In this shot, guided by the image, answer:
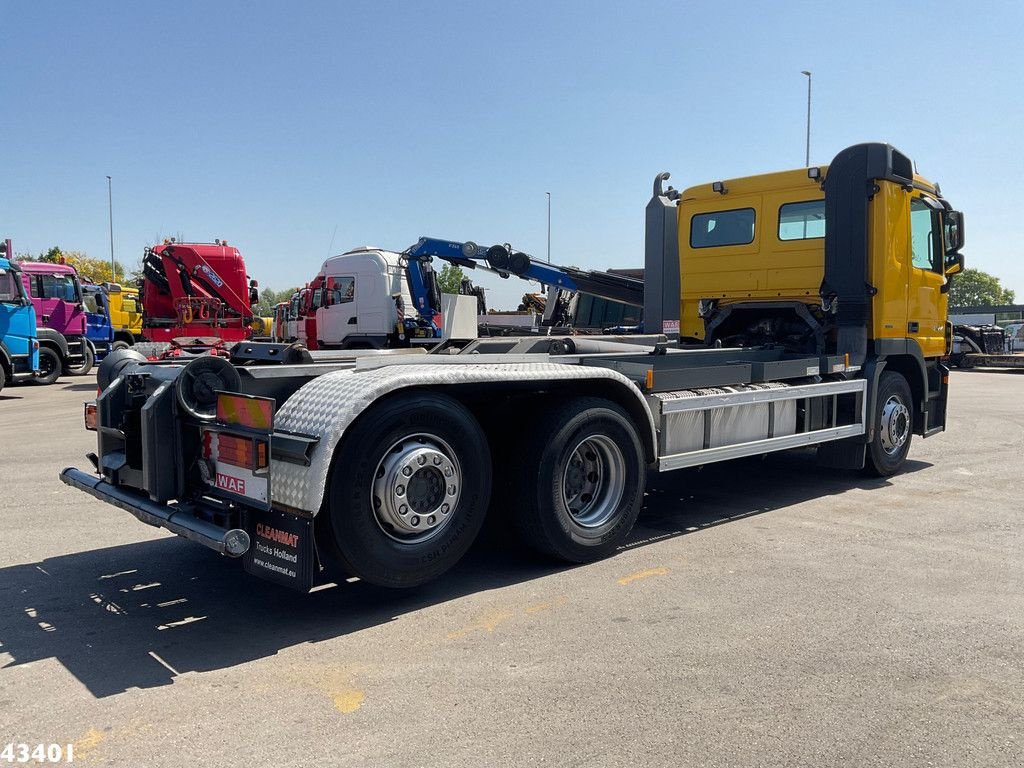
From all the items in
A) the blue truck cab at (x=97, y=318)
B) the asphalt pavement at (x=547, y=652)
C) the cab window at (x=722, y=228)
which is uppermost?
the cab window at (x=722, y=228)

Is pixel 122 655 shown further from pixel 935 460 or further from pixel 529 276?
pixel 529 276

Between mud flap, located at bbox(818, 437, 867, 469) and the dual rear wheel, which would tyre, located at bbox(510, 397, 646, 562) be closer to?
the dual rear wheel

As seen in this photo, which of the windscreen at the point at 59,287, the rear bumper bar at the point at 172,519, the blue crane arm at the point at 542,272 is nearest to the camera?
the rear bumper bar at the point at 172,519

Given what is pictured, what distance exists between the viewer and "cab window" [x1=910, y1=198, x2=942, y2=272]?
834cm

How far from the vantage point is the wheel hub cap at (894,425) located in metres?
8.38

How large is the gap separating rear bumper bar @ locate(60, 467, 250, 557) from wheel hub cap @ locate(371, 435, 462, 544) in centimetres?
70

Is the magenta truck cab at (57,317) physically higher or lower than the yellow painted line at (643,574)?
higher

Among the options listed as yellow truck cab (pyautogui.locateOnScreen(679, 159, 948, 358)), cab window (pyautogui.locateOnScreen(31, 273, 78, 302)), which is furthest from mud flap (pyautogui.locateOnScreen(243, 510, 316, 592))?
cab window (pyautogui.locateOnScreen(31, 273, 78, 302))

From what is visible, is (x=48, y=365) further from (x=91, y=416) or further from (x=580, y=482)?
(x=580, y=482)

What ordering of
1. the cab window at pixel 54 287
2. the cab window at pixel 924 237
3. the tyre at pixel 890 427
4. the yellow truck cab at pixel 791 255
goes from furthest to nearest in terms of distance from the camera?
the cab window at pixel 54 287, the cab window at pixel 924 237, the tyre at pixel 890 427, the yellow truck cab at pixel 791 255

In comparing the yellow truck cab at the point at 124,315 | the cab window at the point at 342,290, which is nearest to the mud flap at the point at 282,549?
the cab window at the point at 342,290

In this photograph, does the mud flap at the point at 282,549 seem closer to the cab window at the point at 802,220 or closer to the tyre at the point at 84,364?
the cab window at the point at 802,220

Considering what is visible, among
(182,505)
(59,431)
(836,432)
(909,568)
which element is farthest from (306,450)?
(59,431)

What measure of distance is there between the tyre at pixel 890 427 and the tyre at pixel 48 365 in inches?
781
